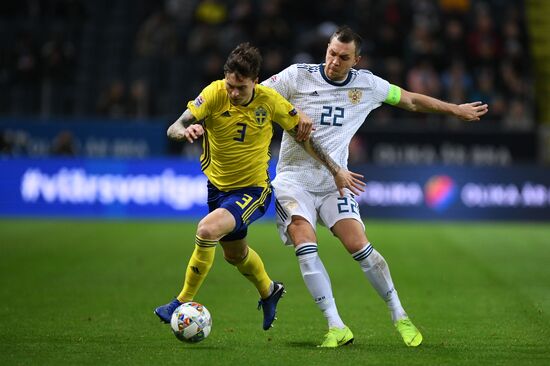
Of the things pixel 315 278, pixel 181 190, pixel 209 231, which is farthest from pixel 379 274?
pixel 181 190

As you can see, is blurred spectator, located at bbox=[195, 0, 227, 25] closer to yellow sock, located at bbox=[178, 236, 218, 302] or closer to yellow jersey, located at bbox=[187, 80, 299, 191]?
yellow jersey, located at bbox=[187, 80, 299, 191]

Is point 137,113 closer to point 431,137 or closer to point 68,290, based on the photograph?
point 431,137

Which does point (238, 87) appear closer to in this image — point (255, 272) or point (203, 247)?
point (203, 247)

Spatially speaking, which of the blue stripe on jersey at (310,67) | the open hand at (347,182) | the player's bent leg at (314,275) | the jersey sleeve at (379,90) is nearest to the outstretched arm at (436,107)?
the jersey sleeve at (379,90)

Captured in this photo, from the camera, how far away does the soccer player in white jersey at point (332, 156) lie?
7.89 meters

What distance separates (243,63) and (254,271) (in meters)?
1.83

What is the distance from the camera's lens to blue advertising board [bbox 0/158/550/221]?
20.3 metres

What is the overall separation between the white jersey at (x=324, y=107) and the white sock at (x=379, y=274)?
618mm

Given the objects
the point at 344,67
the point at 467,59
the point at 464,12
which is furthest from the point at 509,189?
the point at 344,67

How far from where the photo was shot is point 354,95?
8.25 m

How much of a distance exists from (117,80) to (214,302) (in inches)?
544

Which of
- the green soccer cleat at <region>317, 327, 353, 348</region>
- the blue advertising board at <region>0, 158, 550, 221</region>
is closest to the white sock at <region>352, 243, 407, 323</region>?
the green soccer cleat at <region>317, 327, 353, 348</region>

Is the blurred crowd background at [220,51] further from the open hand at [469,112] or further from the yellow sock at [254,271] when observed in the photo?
the yellow sock at [254,271]

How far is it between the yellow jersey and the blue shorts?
60 millimetres
